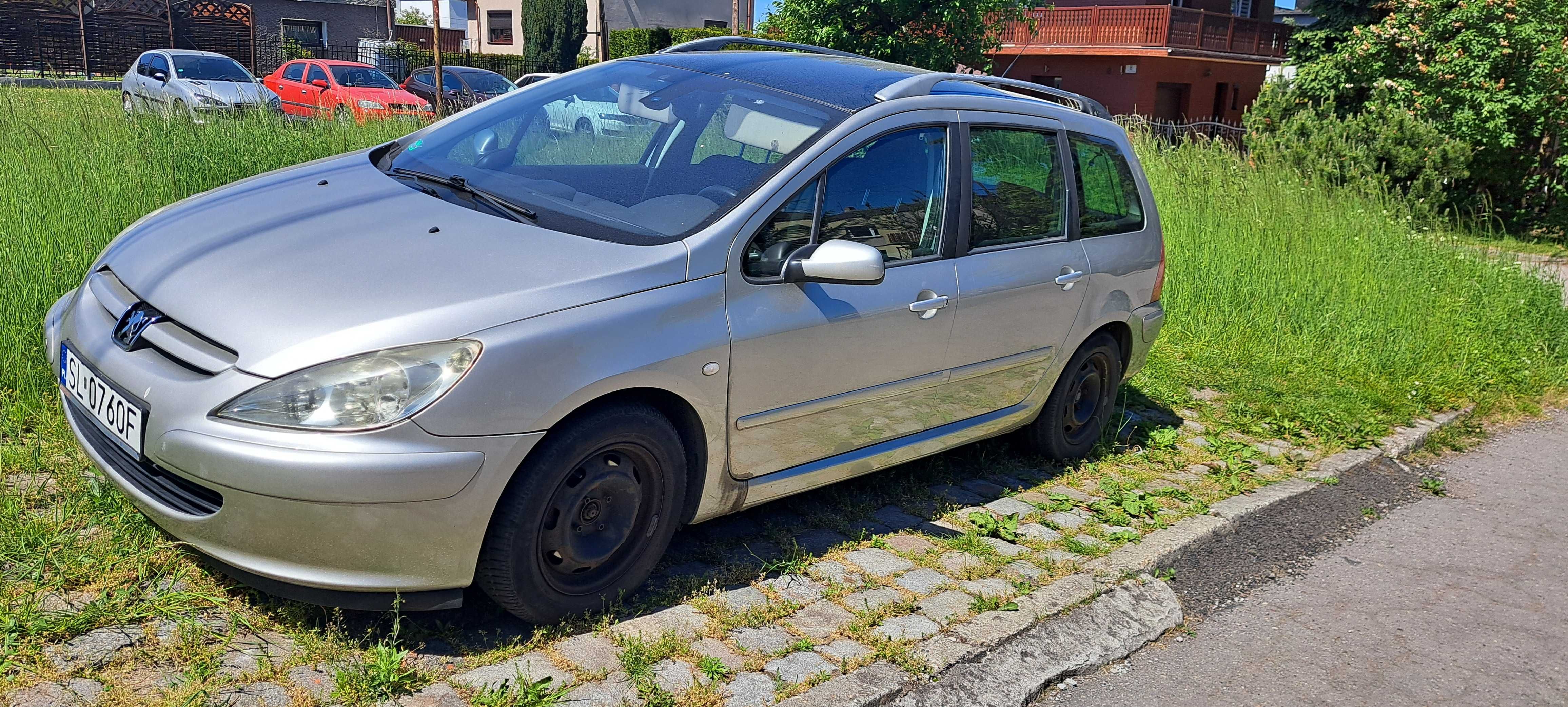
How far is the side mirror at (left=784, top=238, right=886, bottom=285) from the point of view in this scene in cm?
365

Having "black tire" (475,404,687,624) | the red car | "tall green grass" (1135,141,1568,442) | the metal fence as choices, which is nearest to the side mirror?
"black tire" (475,404,687,624)

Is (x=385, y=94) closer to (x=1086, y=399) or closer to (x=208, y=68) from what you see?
(x=208, y=68)

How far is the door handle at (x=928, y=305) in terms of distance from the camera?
4.19 metres

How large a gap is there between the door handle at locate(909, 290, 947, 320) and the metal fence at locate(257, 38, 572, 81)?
100ft

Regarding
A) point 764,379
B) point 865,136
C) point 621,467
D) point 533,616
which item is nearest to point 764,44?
point 865,136

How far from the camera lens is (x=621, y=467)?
3410mm

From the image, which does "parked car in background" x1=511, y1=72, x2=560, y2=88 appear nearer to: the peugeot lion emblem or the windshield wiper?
the windshield wiper

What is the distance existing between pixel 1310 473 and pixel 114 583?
528cm

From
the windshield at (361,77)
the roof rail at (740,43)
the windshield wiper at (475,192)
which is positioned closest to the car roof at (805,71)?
the roof rail at (740,43)

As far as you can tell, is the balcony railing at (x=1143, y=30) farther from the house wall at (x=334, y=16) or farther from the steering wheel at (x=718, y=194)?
the steering wheel at (x=718, y=194)

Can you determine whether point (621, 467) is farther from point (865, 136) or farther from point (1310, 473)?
point (1310, 473)

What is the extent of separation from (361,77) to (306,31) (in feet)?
82.5

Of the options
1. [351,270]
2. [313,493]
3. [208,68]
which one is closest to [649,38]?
[208,68]

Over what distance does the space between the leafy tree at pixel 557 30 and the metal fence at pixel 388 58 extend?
12.6 ft
